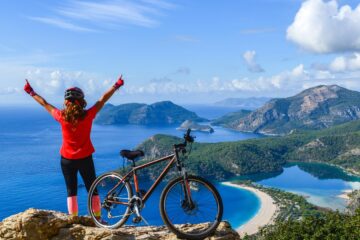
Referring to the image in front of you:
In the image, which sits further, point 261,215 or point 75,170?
point 261,215

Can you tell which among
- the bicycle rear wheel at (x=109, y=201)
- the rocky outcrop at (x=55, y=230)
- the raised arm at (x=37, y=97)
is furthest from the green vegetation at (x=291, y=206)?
the raised arm at (x=37, y=97)

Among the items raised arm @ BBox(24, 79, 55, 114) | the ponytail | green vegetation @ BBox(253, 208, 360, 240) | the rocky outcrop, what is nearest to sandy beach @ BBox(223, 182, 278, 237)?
green vegetation @ BBox(253, 208, 360, 240)

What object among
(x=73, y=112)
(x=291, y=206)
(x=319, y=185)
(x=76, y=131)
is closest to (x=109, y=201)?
(x=76, y=131)

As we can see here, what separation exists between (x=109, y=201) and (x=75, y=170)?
113 cm

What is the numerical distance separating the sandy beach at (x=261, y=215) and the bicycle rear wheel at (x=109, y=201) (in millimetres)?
86348

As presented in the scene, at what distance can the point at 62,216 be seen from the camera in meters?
8.59

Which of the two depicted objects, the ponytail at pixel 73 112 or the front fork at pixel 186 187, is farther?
the ponytail at pixel 73 112

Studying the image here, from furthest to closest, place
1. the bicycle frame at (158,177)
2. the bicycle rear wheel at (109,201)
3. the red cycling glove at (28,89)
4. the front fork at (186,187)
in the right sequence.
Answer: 1. the red cycling glove at (28,89)
2. the bicycle rear wheel at (109,201)
3. the bicycle frame at (158,177)
4. the front fork at (186,187)

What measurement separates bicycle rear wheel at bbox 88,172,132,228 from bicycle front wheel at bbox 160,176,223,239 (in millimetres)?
1112

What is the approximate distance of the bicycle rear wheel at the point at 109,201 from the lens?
8516 mm

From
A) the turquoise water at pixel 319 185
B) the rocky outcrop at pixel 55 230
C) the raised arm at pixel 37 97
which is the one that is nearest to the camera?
the rocky outcrop at pixel 55 230

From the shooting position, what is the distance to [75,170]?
27.6 ft

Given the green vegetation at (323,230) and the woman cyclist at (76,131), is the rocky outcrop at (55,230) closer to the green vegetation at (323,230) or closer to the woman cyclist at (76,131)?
the woman cyclist at (76,131)

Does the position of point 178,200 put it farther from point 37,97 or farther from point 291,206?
point 291,206
